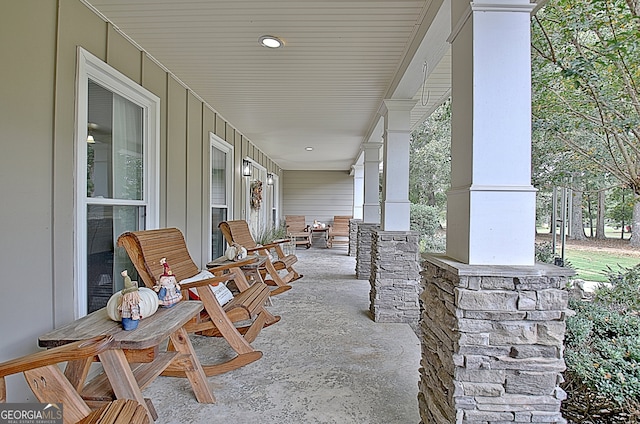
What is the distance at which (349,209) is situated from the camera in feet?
38.3

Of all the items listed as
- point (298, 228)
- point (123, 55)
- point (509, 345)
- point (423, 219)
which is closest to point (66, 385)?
point (509, 345)

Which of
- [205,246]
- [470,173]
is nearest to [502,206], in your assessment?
[470,173]

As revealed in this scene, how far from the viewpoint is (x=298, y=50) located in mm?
2795

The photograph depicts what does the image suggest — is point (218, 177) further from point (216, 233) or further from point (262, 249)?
point (262, 249)

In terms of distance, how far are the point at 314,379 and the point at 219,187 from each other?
3.45 meters

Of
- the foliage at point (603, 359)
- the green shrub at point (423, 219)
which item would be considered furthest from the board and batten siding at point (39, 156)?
the green shrub at point (423, 219)

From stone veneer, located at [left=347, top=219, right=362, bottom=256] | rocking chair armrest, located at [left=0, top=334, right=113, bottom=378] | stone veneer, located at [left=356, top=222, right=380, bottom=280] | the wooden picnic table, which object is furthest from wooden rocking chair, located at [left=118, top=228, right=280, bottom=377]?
stone veneer, located at [left=347, top=219, right=362, bottom=256]

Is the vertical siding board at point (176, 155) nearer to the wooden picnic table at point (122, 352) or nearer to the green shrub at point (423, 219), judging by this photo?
the wooden picnic table at point (122, 352)

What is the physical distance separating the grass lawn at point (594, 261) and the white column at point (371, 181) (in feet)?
10.0

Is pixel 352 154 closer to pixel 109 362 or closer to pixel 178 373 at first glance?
pixel 178 373

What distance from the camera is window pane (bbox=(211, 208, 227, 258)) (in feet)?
16.1

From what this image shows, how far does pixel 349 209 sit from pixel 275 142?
5279 mm

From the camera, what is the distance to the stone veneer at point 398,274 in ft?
12.1

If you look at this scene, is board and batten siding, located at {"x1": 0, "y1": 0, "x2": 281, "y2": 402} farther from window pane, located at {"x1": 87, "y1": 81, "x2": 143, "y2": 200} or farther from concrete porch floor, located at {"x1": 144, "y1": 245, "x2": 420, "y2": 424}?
concrete porch floor, located at {"x1": 144, "y1": 245, "x2": 420, "y2": 424}
